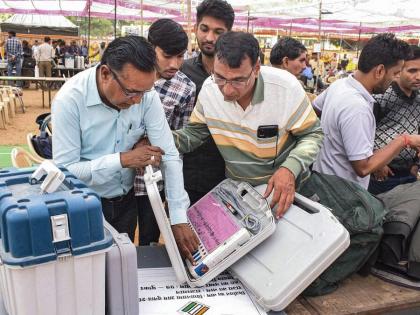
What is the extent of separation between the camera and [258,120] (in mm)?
1674

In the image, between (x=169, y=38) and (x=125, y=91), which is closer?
(x=125, y=91)

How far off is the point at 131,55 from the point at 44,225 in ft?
2.27

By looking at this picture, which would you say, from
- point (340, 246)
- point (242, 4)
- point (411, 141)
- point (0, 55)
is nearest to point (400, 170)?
point (411, 141)

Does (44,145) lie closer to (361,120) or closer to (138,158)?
(138,158)

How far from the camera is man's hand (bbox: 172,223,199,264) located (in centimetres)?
154

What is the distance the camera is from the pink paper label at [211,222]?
151cm

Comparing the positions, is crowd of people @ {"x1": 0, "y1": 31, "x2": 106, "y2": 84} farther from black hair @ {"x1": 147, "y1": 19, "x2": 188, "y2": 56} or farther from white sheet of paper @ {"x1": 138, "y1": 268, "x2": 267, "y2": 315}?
white sheet of paper @ {"x1": 138, "y1": 268, "x2": 267, "y2": 315}

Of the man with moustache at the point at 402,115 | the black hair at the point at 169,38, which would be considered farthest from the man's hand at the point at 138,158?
the man with moustache at the point at 402,115

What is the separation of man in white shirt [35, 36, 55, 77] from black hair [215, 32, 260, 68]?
1432 cm

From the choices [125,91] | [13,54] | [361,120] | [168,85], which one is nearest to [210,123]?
[125,91]

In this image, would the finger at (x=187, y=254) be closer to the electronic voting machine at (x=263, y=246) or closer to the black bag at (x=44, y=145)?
the electronic voting machine at (x=263, y=246)

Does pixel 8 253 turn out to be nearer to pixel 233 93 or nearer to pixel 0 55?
pixel 233 93

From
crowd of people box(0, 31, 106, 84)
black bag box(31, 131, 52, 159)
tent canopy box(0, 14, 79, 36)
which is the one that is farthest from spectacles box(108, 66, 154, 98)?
tent canopy box(0, 14, 79, 36)

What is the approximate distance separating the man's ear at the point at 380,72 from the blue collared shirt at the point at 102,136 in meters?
1.15
